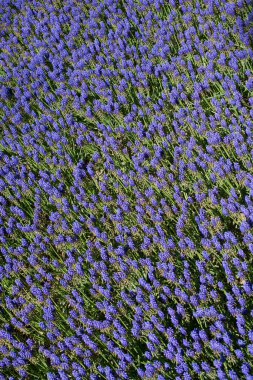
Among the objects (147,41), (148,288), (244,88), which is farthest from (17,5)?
(148,288)

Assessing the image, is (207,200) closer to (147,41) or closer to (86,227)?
(86,227)

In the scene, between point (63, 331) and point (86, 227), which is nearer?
point (63, 331)

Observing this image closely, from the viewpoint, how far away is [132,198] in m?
4.05

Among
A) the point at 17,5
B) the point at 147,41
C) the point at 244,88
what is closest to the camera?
the point at 244,88

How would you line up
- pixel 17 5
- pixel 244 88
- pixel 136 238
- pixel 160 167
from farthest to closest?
pixel 17 5
pixel 244 88
pixel 160 167
pixel 136 238

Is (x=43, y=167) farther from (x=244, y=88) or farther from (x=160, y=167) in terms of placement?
(x=244, y=88)

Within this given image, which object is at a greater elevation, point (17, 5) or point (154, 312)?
point (17, 5)

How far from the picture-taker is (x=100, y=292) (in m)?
3.47

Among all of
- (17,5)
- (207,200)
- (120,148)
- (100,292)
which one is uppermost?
(17,5)

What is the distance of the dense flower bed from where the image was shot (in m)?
3.15

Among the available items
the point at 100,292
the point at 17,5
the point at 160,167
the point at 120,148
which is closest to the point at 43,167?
the point at 120,148

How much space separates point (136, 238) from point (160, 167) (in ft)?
2.06

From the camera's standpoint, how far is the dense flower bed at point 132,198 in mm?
3150

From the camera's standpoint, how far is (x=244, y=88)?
4.36 metres
